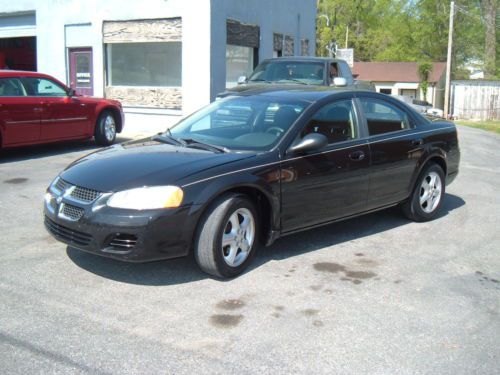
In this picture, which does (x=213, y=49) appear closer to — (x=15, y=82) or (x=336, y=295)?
(x=15, y=82)

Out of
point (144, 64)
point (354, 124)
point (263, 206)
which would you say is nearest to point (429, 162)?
point (354, 124)

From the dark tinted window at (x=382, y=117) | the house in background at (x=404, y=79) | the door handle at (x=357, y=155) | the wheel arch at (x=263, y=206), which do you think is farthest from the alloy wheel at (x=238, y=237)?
the house in background at (x=404, y=79)

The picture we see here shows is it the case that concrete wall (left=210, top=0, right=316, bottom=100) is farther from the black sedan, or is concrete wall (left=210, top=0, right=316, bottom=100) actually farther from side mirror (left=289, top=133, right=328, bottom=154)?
side mirror (left=289, top=133, right=328, bottom=154)

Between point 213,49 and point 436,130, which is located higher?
point 213,49

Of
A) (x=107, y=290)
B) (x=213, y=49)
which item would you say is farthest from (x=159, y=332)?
(x=213, y=49)

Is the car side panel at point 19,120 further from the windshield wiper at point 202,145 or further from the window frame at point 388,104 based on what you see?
the window frame at point 388,104

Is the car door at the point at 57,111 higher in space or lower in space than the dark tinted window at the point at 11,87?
lower

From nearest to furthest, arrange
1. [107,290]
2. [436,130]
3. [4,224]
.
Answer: [107,290]
[4,224]
[436,130]

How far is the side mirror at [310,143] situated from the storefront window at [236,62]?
11572 millimetres

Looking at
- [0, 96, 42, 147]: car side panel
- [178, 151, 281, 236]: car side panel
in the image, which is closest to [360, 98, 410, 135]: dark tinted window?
[178, 151, 281, 236]: car side panel

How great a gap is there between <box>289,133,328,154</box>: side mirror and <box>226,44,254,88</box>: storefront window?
11.6m

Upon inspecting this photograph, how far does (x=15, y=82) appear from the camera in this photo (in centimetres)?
1034

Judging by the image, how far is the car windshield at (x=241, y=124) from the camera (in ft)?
17.5

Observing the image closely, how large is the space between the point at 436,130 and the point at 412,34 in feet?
227
